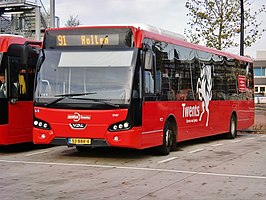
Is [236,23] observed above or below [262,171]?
above

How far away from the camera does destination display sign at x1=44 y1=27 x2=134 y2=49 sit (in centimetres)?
1269

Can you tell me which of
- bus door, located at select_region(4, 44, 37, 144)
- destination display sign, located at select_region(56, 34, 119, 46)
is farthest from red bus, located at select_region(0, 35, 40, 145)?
destination display sign, located at select_region(56, 34, 119, 46)

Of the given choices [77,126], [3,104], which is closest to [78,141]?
[77,126]

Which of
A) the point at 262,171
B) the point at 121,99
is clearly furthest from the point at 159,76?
the point at 262,171

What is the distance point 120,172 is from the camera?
11203 millimetres

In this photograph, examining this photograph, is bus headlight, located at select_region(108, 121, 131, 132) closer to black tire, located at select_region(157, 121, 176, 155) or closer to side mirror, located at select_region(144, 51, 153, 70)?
side mirror, located at select_region(144, 51, 153, 70)

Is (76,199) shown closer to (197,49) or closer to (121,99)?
(121,99)

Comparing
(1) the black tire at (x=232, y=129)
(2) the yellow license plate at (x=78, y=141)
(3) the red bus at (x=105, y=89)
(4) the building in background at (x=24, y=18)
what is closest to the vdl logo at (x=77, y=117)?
(3) the red bus at (x=105, y=89)

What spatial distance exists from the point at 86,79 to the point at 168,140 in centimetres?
319

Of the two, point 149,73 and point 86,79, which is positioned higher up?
point 149,73

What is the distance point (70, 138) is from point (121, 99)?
63.0 inches

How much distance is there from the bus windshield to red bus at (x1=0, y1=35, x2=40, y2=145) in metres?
1.55

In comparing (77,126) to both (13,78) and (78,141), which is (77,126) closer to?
(78,141)

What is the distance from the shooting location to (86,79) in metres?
12.6
